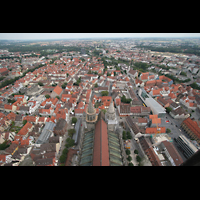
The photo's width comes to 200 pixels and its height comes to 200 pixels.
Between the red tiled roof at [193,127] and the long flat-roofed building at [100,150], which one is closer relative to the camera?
the long flat-roofed building at [100,150]

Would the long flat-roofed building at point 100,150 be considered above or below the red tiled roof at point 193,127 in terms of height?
above

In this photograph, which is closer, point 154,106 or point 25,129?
point 25,129

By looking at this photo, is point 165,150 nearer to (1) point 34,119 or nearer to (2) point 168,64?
(1) point 34,119

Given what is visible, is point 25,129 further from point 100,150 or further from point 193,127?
point 193,127

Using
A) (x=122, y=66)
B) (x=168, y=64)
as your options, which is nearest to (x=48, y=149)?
(x=122, y=66)

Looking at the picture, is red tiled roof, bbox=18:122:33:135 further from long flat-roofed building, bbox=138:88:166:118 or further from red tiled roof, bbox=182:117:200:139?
red tiled roof, bbox=182:117:200:139

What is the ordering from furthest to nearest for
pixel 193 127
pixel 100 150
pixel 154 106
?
1. pixel 154 106
2. pixel 193 127
3. pixel 100 150

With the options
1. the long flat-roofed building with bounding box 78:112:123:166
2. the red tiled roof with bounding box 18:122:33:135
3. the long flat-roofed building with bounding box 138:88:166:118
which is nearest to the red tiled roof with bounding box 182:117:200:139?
the long flat-roofed building with bounding box 138:88:166:118

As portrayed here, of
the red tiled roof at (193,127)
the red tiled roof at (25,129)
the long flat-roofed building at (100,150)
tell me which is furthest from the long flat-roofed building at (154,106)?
the red tiled roof at (25,129)

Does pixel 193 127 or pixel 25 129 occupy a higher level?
pixel 25 129

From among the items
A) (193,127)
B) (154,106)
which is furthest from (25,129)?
(193,127)

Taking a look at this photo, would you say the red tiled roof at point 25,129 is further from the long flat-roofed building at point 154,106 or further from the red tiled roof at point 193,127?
the red tiled roof at point 193,127
